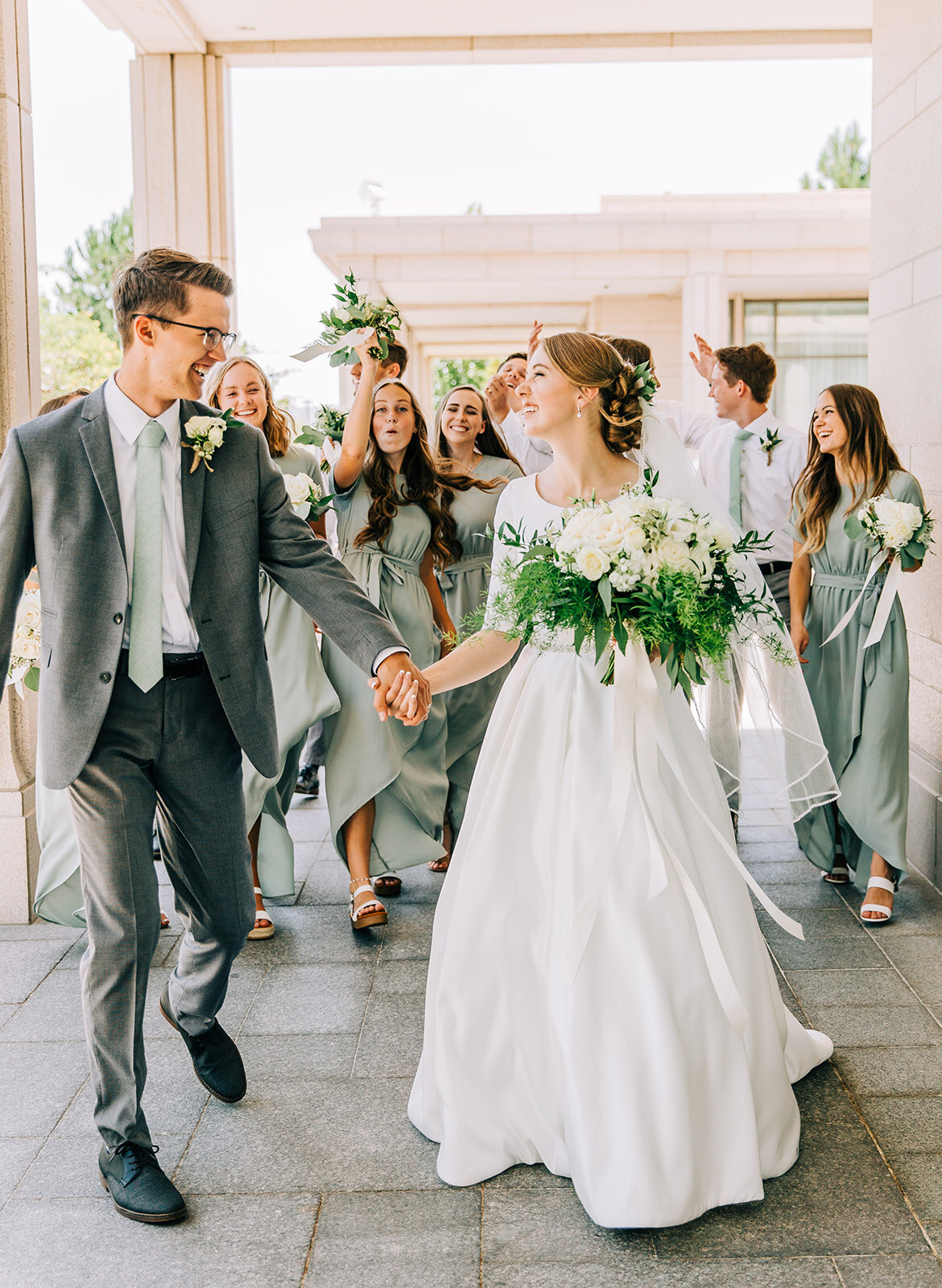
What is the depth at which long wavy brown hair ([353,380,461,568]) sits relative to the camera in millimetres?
5293

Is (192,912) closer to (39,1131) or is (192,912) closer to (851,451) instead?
(39,1131)

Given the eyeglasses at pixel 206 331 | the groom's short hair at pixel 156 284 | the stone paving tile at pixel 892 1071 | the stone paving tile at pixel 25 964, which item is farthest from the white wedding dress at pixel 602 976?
the stone paving tile at pixel 25 964

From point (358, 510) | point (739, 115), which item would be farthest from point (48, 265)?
point (358, 510)

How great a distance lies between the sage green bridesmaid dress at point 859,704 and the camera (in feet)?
16.5

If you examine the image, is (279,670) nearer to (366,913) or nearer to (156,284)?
(366,913)

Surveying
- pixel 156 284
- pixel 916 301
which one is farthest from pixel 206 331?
pixel 916 301

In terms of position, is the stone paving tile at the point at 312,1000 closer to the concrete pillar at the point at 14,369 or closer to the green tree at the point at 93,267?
the concrete pillar at the point at 14,369

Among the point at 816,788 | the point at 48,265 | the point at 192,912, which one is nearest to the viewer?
the point at 192,912

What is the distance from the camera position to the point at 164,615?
9.86 feet

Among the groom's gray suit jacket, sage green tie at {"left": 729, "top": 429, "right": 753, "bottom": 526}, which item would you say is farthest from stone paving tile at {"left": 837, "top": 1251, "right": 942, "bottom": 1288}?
sage green tie at {"left": 729, "top": 429, "right": 753, "bottom": 526}

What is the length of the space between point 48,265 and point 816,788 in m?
55.2

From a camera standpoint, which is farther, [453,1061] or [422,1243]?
[453,1061]

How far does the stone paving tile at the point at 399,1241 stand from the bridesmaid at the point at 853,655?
8.42 feet

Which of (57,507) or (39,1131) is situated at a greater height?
(57,507)
